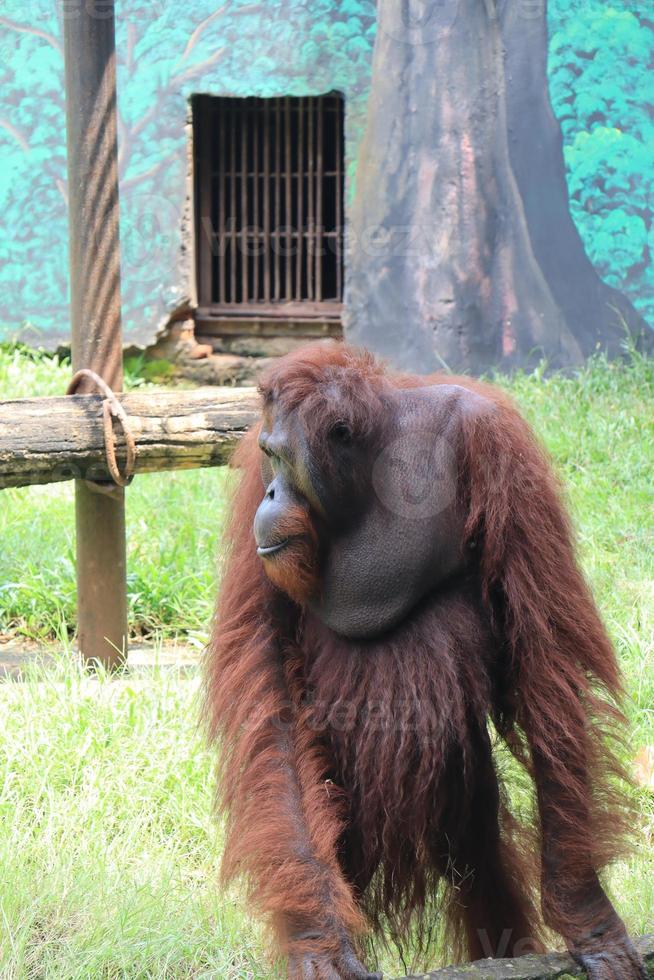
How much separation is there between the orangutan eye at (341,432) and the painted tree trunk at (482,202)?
525cm

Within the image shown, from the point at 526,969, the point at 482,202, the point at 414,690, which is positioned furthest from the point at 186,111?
the point at 526,969

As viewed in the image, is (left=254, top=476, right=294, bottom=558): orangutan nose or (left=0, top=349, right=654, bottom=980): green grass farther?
(left=0, top=349, right=654, bottom=980): green grass

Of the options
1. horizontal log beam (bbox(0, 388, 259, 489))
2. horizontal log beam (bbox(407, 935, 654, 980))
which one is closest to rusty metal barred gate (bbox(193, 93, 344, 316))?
horizontal log beam (bbox(0, 388, 259, 489))

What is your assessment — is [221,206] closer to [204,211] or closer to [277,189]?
[204,211]

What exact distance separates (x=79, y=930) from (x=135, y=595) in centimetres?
211

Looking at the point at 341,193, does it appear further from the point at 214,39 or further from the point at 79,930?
the point at 79,930

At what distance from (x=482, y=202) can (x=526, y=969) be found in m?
5.91

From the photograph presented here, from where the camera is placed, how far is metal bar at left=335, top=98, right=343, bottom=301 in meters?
8.31

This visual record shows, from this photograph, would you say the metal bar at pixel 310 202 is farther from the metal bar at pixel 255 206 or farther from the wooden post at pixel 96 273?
the wooden post at pixel 96 273

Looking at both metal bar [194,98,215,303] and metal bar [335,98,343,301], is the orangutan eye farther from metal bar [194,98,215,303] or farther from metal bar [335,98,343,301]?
metal bar [194,98,215,303]

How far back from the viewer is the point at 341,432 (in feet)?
6.28

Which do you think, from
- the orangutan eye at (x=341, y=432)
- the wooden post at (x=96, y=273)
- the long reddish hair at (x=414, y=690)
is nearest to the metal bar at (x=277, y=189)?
the wooden post at (x=96, y=273)

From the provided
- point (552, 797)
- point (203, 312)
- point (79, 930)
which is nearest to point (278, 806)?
point (552, 797)

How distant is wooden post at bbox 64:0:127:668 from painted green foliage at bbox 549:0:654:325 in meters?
4.42
